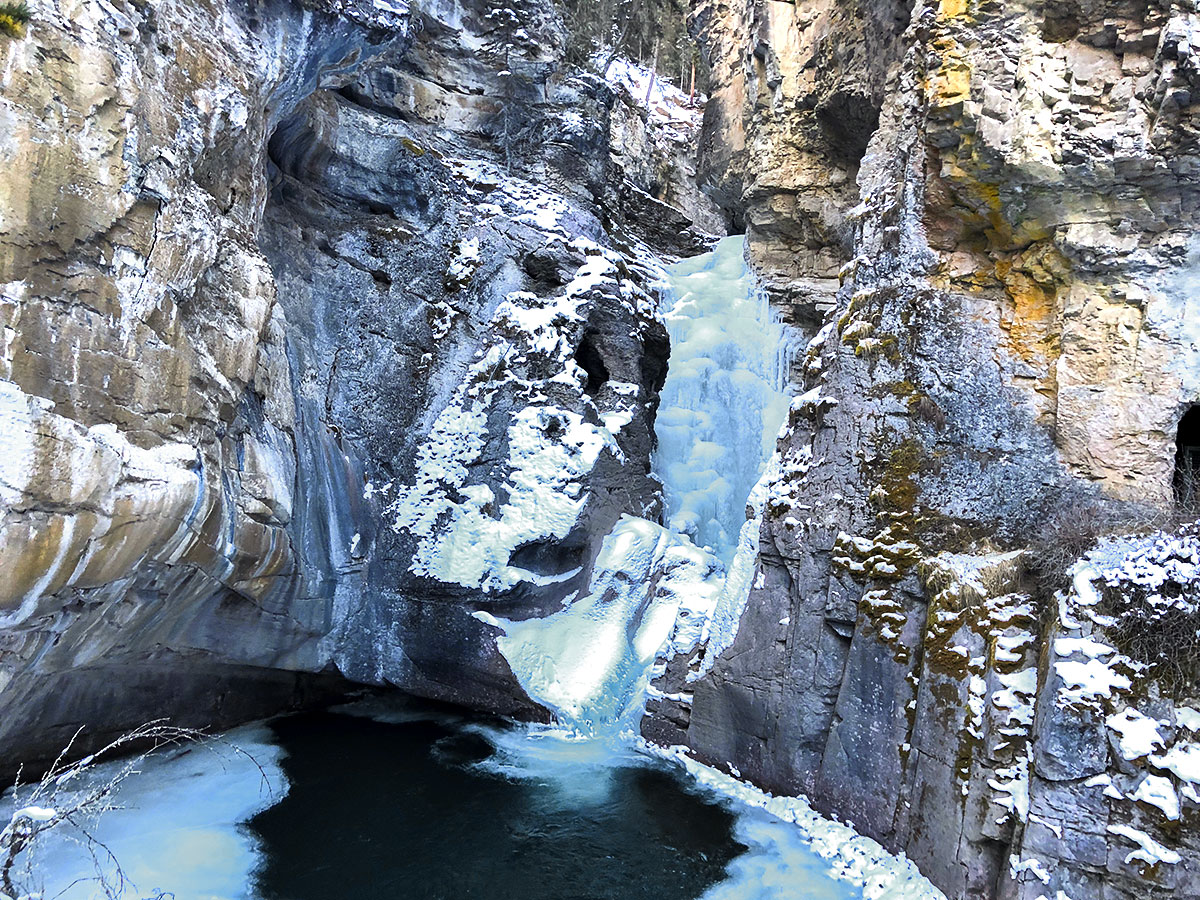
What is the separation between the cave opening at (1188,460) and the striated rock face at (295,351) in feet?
25.0

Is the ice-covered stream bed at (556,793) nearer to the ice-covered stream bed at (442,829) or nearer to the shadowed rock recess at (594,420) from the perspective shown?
the ice-covered stream bed at (442,829)

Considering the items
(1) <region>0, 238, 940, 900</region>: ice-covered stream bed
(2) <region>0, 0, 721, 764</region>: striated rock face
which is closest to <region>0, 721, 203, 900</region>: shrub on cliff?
(1) <region>0, 238, 940, 900</region>: ice-covered stream bed

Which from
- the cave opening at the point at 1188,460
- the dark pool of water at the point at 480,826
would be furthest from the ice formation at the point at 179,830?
the cave opening at the point at 1188,460

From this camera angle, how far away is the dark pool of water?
786cm

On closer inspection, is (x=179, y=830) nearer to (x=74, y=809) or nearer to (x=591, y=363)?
(x=74, y=809)

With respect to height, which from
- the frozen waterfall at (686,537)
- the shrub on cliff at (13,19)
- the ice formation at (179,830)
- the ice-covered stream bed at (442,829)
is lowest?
the ice formation at (179,830)

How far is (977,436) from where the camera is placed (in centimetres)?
908

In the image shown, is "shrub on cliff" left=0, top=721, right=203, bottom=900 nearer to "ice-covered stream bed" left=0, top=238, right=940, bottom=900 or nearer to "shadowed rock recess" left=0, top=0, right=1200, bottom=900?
"ice-covered stream bed" left=0, top=238, right=940, bottom=900

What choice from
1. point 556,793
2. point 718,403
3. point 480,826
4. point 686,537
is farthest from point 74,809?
point 718,403

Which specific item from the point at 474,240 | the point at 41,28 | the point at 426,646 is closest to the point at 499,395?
the point at 474,240

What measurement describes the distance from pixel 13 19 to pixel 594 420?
29.2 feet

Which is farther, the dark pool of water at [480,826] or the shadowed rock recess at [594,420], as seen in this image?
the dark pool of water at [480,826]

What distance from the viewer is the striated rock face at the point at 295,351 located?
7469 mm

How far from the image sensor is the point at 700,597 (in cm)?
1177
